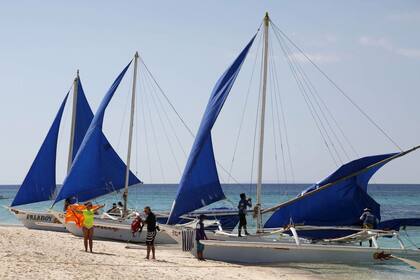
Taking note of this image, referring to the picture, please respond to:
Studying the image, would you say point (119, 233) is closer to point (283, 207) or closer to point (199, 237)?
point (199, 237)

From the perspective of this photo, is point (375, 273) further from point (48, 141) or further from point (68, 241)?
point (48, 141)

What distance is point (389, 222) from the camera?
76.9ft

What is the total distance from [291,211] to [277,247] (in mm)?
1650

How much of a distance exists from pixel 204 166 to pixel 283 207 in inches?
121

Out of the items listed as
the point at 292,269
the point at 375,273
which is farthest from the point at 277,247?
the point at 375,273

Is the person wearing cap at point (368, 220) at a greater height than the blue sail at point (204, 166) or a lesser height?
lesser

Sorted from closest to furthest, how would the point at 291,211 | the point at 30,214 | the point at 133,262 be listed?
the point at 133,262 → the point at 291,211 → the point at 30,214

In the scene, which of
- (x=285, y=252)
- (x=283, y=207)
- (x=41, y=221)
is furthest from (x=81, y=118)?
(x=285, y=252)

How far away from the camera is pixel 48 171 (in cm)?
3544

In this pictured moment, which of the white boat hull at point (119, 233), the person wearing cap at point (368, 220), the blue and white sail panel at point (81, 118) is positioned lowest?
the white boat hull at point (119, 233)

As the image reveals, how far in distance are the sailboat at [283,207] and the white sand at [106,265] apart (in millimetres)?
762

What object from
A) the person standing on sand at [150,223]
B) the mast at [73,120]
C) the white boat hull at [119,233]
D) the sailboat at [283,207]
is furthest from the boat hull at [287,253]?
the mast at [73,120]

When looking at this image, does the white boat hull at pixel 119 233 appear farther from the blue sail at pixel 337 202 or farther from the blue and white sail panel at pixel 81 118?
the blue and white sail panel at pixel 81 118

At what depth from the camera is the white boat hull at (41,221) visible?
1318 inches
